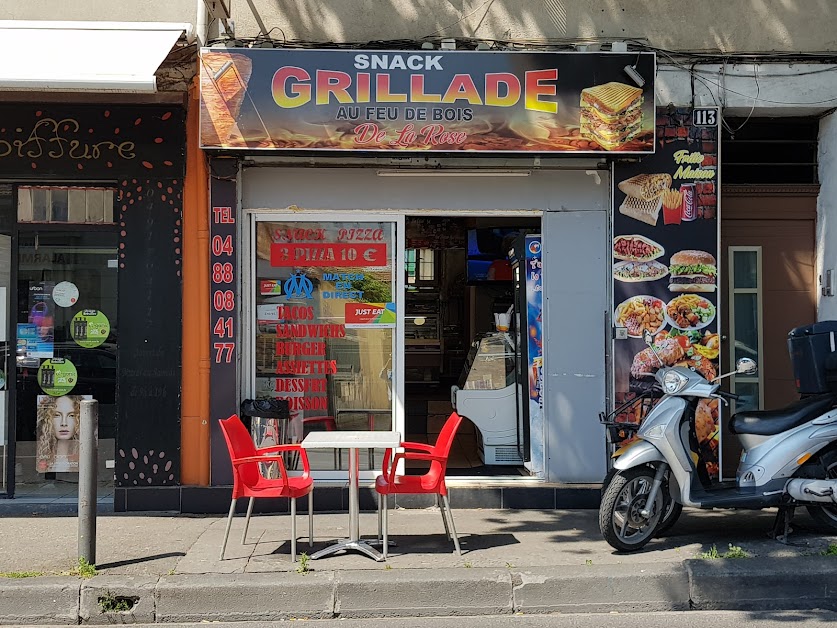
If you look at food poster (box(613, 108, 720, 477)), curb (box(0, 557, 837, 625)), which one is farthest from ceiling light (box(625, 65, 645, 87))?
curb (box(0, 557, 837, 625))

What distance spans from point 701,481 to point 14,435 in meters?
5.98

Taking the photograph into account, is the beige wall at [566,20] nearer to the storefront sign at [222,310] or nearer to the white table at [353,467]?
the storefront sign at [222,310]

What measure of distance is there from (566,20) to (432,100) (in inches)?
63.4

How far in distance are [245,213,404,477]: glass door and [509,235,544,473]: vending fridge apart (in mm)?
1238

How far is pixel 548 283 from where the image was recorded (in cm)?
796

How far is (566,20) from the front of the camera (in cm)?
795

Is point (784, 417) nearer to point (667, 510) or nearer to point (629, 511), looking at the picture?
point (667, 510)

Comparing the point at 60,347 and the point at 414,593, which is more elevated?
the point at 60,347

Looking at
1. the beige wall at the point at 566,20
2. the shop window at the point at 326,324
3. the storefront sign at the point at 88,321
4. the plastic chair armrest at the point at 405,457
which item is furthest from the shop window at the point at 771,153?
the storefront sign at the point at 88,321

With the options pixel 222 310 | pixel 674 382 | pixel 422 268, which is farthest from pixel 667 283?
pixel 422 268

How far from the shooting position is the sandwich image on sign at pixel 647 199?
7.86 meters

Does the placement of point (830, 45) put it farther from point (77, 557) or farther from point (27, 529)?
point (27, 529)

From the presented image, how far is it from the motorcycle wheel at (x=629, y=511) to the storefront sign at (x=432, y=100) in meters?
2.80

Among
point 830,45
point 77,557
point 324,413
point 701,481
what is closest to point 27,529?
point 77,557
